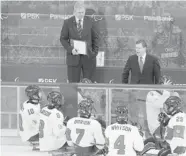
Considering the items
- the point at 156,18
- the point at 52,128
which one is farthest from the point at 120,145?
the point at 156,18

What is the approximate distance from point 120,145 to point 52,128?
1.28 m

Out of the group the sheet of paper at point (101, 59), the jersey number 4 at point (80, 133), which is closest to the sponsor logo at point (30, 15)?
the sheet of paper at point (101, 59)

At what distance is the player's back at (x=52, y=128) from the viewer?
7.83 m

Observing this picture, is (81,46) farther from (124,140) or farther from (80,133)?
(124,140)

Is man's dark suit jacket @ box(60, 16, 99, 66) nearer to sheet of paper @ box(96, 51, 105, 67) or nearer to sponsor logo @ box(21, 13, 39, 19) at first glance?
sheet of paper @ box(96, 51, 105, 67)

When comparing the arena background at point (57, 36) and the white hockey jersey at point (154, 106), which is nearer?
the white hockey jersey at point (154, 106)

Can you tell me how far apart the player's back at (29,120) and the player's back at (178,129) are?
1909mm

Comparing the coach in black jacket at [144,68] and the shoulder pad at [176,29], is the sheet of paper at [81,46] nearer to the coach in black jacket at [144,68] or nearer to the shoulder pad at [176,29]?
the coach in black jacket at [144,68]

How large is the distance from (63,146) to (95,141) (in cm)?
68

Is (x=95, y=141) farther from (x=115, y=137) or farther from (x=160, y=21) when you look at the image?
(x=160, y=21)

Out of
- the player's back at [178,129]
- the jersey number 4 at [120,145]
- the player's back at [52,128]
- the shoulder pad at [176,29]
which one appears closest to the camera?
the jersey number 4 at [120,145]

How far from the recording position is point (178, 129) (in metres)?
7.09

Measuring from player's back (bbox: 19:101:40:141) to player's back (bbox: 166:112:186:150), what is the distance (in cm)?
191

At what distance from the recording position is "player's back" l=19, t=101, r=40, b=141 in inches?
323
